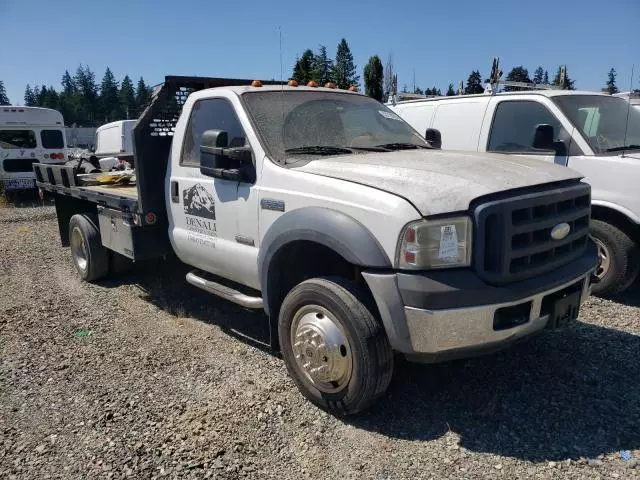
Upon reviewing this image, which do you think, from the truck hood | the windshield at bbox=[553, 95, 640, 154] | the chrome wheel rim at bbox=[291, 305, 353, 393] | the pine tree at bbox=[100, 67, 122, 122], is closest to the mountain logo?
the truck hood

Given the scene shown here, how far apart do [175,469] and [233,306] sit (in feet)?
8.77

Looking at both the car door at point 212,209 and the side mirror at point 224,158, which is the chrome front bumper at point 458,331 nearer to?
the car door at point 212,209

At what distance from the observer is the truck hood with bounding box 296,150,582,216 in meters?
2.84

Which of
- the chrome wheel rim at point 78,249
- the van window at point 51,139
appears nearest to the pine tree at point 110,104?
the van window at point 51,139

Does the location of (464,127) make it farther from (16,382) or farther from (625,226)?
(16,382)

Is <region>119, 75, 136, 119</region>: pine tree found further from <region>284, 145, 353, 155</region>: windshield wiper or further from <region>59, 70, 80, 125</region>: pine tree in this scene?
<region>284, 145, 353, 155</region>: windshield wiper

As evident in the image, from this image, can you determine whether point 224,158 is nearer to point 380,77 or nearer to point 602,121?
point 602,121

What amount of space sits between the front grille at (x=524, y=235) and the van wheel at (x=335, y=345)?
0.72 m

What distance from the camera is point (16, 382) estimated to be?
390 cm

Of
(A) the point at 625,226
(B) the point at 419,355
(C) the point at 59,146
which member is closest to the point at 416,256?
(B) the point at 419,355

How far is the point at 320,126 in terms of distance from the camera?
4.11 metres

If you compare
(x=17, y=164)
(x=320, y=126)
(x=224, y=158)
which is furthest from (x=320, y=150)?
(x=17, y=164)

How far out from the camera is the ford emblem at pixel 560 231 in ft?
10.3

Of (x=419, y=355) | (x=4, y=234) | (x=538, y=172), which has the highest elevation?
(x=538, y=172)
